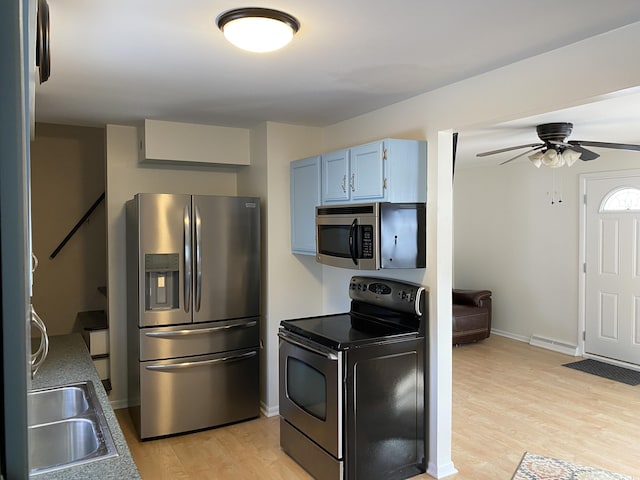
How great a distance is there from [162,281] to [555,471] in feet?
9.55

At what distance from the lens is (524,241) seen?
6.48m

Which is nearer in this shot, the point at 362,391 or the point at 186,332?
the point at 362,391

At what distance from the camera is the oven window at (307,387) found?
9.66 ft

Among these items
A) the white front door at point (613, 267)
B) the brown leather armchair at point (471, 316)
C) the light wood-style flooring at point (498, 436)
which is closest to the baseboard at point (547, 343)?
the white front door at point (613, 267)

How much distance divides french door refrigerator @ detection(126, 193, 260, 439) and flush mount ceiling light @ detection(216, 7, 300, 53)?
186cm

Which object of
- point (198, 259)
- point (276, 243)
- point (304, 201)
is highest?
point (304, 201)

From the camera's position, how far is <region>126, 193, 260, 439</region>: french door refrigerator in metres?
3.61

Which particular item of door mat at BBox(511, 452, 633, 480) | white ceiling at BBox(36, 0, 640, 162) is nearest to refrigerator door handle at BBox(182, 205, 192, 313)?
white ceiling at BBox(36, 0, 640, 162)

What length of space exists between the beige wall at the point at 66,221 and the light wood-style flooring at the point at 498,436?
133cm

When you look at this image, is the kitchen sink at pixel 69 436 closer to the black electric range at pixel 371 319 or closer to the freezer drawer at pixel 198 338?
the black electric range at pixel 371 319

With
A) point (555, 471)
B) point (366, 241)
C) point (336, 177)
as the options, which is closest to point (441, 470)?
point (555, 471)

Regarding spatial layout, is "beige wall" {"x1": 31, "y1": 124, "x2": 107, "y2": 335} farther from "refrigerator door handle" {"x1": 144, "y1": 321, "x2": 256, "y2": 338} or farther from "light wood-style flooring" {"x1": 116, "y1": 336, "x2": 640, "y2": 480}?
"refrigerator door handle" {"x1": 144, "y1": 321, "x2": 256, "y2": 338}

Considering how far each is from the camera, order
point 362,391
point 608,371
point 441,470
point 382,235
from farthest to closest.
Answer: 1. point 608,371
2. point 441,470
3. point 382,235
4. point 362,391

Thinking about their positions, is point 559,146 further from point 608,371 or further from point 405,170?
point 608,371
